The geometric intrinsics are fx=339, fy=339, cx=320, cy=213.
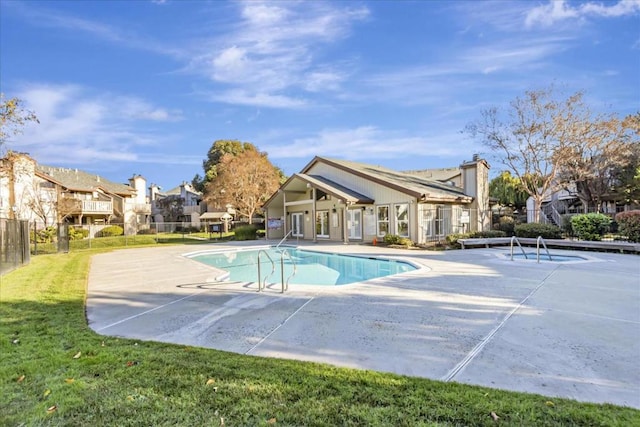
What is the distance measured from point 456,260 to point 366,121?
1468cm

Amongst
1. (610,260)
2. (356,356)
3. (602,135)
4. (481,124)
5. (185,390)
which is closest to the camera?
(185,390)

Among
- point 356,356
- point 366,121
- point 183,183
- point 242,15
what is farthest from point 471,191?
point 183,183

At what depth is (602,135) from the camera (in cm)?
2189

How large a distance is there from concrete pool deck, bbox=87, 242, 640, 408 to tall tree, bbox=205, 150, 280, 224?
76.2 ft

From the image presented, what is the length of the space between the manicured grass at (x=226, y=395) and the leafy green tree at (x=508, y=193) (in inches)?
1429

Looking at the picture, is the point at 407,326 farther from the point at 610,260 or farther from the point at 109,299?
the point at 610,260

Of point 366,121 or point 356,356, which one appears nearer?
point 356,356

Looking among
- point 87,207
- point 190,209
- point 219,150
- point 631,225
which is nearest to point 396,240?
point 631,225

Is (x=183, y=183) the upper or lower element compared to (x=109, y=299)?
upper

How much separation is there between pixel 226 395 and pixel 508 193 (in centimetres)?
3812

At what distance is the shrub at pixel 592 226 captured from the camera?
16.1 metres

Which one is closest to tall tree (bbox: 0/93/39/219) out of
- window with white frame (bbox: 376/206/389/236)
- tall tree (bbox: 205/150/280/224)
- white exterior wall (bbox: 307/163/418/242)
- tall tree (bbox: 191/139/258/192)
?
white exterior wall (bbox: 307/163/418/242)

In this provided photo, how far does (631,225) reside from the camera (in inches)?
568

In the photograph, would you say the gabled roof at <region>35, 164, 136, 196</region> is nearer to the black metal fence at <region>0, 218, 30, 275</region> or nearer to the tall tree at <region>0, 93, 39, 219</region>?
the black metal fence at <region>0, 218, 30, 275</region>
